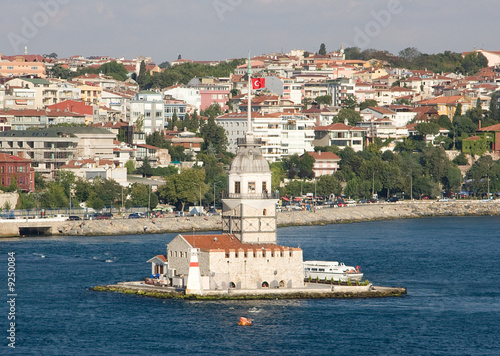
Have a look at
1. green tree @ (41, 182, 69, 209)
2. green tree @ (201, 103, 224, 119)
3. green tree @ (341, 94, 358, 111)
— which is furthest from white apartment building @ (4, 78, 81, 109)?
green tree @ (41, 182, 69, 209)

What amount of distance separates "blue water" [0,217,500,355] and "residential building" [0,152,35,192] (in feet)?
97.5

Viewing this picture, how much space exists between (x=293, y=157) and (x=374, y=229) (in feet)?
90.0

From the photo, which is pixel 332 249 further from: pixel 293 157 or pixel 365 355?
pixel 293 157

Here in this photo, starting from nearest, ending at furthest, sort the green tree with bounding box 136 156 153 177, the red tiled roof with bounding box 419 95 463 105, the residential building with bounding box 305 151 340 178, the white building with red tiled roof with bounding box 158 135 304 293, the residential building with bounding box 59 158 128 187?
the white building with red tiled roof with bounding box 158 135 304 293 → the residential building with bounding box 59 158 128 187 → the green tree with bounding box 136 156 153 177 → the residential building with bounding box 305 151 340 178 → the red tiled roof with bounding box 419 95 463 105

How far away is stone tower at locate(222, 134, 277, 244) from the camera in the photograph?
163ft

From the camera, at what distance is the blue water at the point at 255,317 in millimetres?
40562

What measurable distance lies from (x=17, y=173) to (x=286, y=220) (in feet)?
69.5

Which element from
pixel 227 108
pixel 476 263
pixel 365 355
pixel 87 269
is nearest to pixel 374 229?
pixel 476 263

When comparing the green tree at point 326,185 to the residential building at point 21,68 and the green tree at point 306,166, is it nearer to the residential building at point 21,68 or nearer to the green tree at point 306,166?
the green tree at point 306,166

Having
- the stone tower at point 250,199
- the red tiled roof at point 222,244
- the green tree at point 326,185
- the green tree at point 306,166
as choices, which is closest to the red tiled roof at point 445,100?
the green tree at point 306,166

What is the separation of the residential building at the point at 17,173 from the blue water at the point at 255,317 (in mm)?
29727

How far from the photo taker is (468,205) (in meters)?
109

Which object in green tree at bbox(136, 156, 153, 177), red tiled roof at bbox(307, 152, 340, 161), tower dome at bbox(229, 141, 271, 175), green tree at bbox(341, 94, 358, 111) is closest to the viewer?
tower dome at bbox(229, 141, 271, 175)

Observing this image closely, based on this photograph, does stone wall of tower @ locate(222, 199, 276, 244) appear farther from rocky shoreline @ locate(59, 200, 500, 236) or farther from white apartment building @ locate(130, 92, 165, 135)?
white apartment building @ locate(130, 92, 165, 135)
